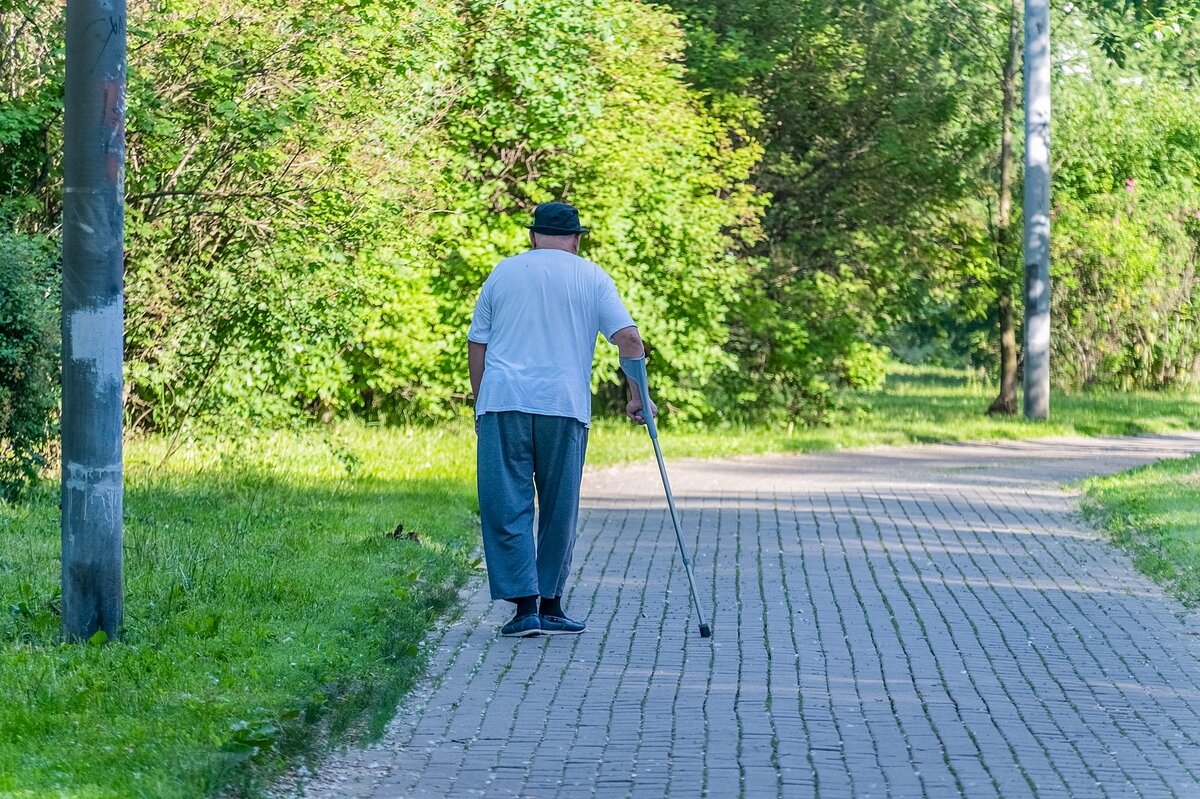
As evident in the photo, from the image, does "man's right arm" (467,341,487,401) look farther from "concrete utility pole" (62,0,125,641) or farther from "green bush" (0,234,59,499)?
"green bush" (0,234,59,499)

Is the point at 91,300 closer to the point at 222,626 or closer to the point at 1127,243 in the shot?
the point at 222,626

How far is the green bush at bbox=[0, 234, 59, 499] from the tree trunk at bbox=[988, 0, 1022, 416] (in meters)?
14.0

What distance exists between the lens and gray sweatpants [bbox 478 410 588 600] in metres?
7.75

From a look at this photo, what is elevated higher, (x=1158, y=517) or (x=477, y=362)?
(x=477, y=362)

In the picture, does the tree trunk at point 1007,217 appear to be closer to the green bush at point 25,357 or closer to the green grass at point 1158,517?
the green grass at point 1158,517

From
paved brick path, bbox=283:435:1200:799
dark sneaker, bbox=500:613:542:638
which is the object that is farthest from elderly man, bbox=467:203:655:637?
paved brick path, bbox=283:435:1200:799

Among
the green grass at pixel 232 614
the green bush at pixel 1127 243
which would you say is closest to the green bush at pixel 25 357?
the green grass at pixel 232 614

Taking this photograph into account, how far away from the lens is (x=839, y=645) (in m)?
7.55

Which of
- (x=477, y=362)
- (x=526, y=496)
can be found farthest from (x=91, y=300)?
(x=526, y=496)

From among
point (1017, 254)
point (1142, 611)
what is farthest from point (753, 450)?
point (1142, 611)

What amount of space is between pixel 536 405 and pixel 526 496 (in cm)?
42

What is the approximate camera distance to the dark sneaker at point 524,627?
303 inches

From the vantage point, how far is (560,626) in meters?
7.82

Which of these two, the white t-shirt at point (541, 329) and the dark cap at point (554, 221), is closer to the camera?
the white t-shirt at point (541, 329)
